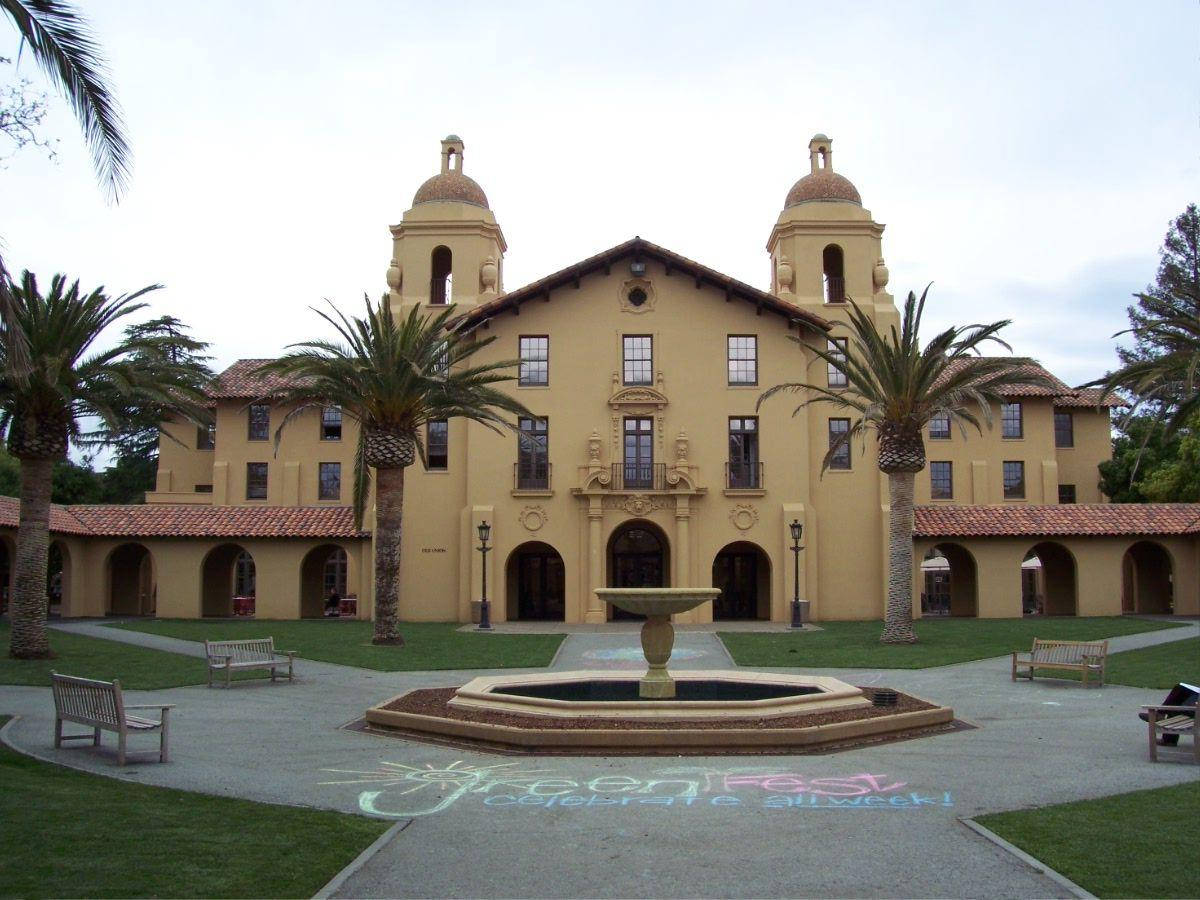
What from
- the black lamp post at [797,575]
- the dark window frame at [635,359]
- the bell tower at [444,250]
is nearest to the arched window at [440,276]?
the bell tower at [444,250]

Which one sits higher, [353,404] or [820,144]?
[820,144]

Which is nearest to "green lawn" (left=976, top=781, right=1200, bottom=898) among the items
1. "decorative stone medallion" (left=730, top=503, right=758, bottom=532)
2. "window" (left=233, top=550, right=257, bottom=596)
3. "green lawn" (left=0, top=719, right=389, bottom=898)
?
"green lawn" (left=0, top=719, right=389, bottom=898)

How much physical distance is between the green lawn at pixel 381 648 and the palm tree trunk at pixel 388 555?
575mm

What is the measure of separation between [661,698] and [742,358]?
879 inches

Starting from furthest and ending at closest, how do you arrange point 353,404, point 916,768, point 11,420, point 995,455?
point 995,455 → point 353,404 → point 11,420 → point 916,768

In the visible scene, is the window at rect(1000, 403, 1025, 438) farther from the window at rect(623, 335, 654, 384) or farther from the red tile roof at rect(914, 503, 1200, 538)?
the window at rect(623, 335, 654, 384)

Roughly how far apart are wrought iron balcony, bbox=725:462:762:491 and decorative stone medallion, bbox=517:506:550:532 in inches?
236

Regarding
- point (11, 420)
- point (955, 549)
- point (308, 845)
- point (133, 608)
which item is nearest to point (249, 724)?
point (308, 845)

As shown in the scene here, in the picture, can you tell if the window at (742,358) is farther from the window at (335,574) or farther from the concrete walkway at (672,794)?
the window at (335,574)

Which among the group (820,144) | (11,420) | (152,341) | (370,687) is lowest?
(370,687)

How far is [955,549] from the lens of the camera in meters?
39.5

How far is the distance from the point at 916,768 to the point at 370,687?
10195 mm

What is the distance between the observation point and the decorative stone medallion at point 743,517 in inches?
1382

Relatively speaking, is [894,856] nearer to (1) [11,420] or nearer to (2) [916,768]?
(2) [916,768]
